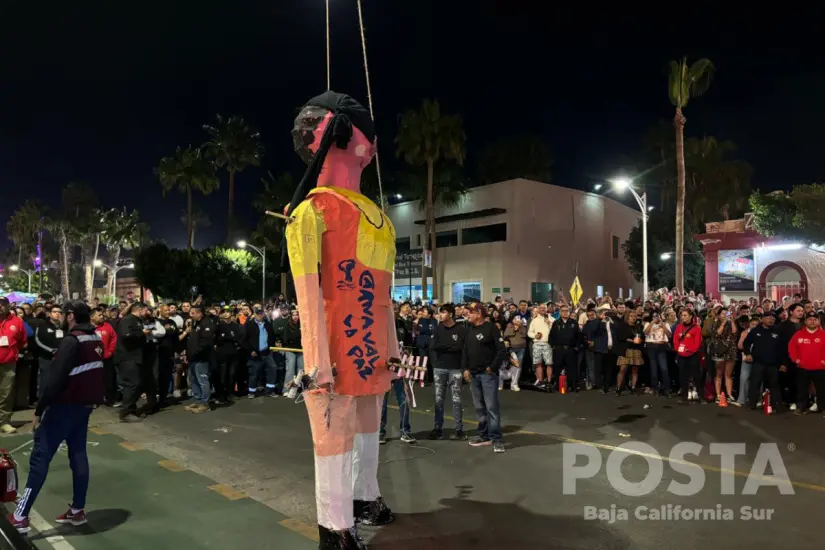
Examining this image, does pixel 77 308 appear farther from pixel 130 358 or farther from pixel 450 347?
Answer: pixel 130 358

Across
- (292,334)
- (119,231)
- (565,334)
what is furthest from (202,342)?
(119,231)

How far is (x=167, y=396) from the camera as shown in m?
11.7

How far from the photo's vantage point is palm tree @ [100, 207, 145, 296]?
53312 millimetres

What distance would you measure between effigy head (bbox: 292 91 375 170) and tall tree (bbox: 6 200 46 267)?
6310 centimetres

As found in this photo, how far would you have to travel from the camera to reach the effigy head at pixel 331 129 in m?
4.10

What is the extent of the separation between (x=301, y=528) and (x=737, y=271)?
2735 centimetres

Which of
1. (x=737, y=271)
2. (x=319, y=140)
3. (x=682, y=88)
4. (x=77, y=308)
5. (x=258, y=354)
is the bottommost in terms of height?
(x=258, y=354)

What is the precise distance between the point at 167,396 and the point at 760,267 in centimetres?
2508

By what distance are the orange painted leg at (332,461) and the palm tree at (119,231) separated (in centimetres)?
5499

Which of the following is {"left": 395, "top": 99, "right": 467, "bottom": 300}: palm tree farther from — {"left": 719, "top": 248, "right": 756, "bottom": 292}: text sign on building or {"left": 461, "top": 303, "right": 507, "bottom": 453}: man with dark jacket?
{"left": 461, "top": 303, "right": 507, "bottom": 453}: man with dark jacket

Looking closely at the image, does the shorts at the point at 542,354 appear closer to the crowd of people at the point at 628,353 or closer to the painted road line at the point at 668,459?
the crowd of people at the point at 628,353

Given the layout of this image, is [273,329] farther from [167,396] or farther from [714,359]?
[714,359]

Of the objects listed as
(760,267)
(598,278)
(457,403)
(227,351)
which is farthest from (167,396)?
(598,278)

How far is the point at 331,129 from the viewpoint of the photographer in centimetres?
409
